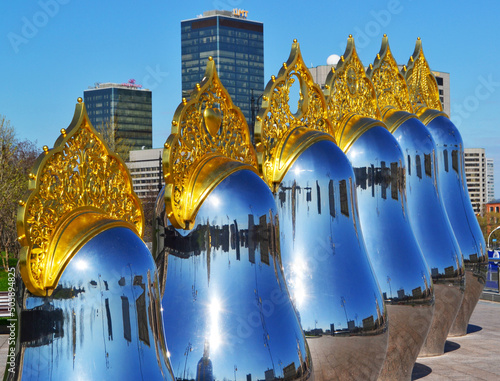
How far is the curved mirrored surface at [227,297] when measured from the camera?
17.8 feet

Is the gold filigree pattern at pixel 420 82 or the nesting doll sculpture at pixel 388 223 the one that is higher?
the gold filigree pattern at pixel 420 82

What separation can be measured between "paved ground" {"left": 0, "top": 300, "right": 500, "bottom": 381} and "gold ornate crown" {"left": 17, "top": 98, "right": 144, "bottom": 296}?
654cm

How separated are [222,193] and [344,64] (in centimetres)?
422

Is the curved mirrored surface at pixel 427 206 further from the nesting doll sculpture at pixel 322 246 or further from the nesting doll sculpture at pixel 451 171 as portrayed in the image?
the nesting doll sculpture at pixel 322 246

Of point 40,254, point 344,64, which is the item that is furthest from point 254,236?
point 344,64

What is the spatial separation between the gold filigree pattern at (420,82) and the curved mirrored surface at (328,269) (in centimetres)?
587

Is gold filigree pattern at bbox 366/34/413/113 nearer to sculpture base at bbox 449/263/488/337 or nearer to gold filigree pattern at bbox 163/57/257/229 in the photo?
sculpture base at bbox 449/263/488/337

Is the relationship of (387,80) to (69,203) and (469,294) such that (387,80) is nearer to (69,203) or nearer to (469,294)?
(469,294)

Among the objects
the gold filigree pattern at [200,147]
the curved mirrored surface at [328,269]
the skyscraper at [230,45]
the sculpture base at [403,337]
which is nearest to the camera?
the gold filigree pattern at [200,147]

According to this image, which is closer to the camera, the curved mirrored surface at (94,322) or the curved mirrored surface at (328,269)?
the curved mirrored surface at (94,322)

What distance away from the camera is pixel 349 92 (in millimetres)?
9375

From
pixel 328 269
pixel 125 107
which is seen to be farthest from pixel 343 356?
pixel 125 107

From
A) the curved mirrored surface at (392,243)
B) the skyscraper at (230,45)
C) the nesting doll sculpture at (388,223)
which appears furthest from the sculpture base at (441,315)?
the skyscraper at (230,45)

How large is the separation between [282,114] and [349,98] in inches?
84.9
